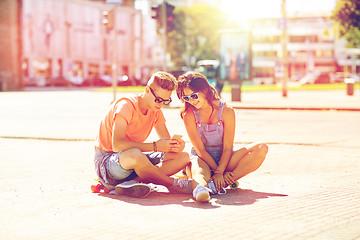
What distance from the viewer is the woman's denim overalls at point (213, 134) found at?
6098mm

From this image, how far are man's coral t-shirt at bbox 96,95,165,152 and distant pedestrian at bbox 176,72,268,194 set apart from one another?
1.14 feet

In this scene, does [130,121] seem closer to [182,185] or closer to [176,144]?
[176,144]

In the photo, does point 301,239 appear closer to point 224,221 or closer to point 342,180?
point 224,221

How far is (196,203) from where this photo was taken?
5.41 meters

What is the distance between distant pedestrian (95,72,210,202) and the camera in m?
5.53

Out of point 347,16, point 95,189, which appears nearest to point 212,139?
point 95,189

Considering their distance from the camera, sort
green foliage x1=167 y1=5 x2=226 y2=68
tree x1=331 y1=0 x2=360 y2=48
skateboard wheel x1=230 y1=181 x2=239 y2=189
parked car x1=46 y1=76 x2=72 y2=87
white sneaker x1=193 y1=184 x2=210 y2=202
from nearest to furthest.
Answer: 1. white sneaker x1=193 y1=184 x2=210 y2=202
2. skateboard wheel x1=230 y1=181 x2=239 y2=189
3. tree x1=331 y1=0 x2=360 y2=48
4. parked car x1=46 y1=76 x2=72 y2=87
5. green foliage x1=167 y1=5 x2=226 y2=68

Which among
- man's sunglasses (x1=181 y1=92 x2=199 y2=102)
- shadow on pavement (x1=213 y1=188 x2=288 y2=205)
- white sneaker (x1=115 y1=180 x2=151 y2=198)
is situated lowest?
shadow on pavement (x1=213 y1=188 x2=288 y2=205)

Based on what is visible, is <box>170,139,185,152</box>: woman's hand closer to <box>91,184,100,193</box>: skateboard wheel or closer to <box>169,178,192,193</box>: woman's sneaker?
<box>169,178,192,193</box>: woman's sneaker

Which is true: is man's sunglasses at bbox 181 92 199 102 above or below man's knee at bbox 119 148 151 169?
above

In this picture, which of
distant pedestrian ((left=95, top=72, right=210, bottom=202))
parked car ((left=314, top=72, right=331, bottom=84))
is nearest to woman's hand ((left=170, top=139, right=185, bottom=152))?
distant pedestrian ((left=95, top=72, right=210, bottom=202))

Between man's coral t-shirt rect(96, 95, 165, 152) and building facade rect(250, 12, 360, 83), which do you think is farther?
building facade rect(250, 12, 360, 83)

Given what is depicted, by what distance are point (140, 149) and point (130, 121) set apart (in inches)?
10.9

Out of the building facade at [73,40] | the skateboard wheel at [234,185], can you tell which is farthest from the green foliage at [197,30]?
the skateboard wheel at [234,185]
